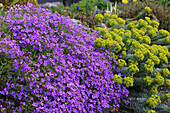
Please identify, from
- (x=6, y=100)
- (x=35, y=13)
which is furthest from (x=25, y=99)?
(x=35, y=13)

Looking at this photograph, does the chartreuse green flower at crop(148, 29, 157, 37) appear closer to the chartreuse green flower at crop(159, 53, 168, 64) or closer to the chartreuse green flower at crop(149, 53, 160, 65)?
the chartreuse green flower at crop(159, 53, 168, 64)

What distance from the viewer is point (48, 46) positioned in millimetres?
2301

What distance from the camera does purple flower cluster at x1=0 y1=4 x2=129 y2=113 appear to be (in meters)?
1.90

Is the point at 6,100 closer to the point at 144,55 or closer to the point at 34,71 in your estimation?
the point at 34,71

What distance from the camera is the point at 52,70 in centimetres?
216

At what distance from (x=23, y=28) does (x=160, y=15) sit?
465cm

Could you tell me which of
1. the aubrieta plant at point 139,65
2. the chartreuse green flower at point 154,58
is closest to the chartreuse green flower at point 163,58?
the aubrieta plant at point 139,65

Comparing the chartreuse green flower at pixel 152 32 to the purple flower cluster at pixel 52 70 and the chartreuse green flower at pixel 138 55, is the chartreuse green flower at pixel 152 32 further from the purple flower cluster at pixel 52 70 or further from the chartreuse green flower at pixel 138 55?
the purple flower cluster at pixel 52 70

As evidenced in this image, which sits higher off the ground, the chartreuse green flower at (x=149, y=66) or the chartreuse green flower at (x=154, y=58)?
the chartreuse green flower at (x=154, y=58)

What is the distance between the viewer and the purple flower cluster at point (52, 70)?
6.23ft

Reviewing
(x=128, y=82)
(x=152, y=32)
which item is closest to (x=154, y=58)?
(x=128, y=82)

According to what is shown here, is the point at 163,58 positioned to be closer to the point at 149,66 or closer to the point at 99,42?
the point at 149,66

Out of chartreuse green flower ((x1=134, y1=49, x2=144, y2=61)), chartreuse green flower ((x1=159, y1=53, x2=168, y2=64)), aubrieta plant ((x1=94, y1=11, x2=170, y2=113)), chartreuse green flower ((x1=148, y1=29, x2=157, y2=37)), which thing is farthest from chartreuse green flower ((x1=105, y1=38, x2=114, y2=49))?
chartreuse green flower ((x1=148, y1=29, x2=157, y2=37))

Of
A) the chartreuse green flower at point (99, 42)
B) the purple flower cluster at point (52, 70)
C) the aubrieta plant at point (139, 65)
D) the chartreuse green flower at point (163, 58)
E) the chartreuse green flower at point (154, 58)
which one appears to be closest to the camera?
the purple flower cluster at point (52, 70)
